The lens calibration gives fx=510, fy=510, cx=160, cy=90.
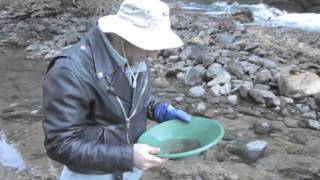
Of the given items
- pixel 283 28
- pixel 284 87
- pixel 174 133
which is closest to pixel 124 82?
pixel 174 133

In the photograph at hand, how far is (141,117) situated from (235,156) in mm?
2425

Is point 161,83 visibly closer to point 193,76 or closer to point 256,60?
point 193,76

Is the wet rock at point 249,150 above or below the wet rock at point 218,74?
above

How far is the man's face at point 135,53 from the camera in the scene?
176cm

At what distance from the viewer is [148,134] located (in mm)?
1987

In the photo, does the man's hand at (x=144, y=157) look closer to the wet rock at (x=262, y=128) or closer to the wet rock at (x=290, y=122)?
the wet rock at (x=262, y=128)

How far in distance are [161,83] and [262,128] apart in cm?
182

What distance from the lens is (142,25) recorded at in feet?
5.65

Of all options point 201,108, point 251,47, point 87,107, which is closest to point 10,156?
point 201,108

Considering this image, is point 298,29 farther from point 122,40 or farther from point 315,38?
point 122,40

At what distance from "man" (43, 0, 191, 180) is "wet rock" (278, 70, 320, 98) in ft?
13.8

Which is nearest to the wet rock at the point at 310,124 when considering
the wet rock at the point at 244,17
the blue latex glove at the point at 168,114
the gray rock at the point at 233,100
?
the gray rock at the point at 233,100

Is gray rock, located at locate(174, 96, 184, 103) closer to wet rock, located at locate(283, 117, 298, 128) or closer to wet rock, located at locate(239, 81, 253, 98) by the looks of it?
wet rock, located at locate(239, 81, 253, 98)

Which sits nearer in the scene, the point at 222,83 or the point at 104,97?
the point at 104,97
